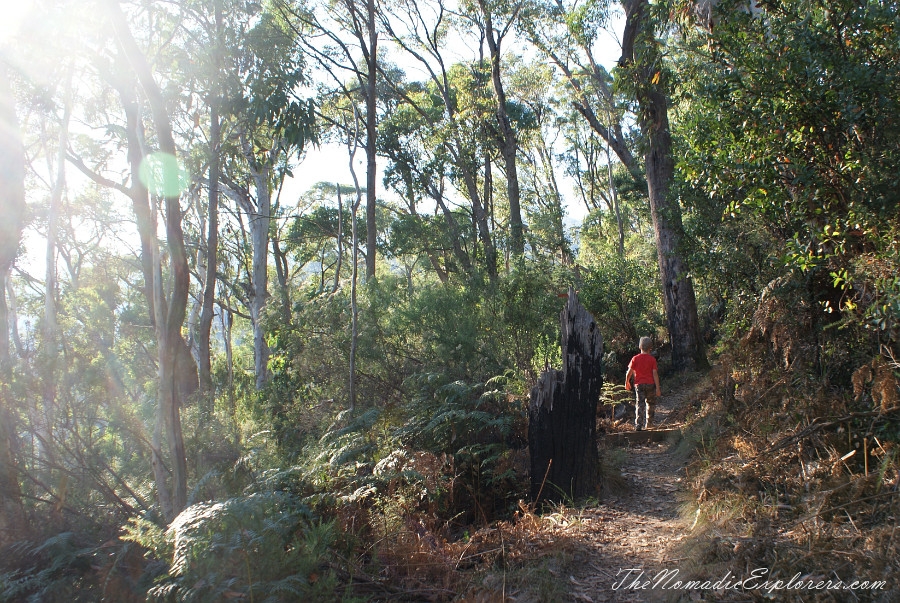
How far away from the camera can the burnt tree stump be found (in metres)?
6.06

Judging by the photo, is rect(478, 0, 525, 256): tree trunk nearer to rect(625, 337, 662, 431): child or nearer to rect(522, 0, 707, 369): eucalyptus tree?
rect(522, 0, 707, 369): eucalyptus tree

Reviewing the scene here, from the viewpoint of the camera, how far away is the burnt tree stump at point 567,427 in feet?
19.9

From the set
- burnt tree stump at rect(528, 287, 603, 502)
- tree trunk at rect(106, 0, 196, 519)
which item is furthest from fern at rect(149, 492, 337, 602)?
burnt tree stump at rect(528, 287, 603, 502)

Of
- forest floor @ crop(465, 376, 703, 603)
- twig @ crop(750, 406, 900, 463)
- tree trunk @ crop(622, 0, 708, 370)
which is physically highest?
tree trunk @ crop(622, 0, 708, 370)

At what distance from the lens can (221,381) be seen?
23.6 metres

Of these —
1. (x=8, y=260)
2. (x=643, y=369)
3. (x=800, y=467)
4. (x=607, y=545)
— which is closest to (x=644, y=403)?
(x=643, y=369)

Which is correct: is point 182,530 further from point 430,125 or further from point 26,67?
point 430,125

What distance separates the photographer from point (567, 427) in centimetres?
615

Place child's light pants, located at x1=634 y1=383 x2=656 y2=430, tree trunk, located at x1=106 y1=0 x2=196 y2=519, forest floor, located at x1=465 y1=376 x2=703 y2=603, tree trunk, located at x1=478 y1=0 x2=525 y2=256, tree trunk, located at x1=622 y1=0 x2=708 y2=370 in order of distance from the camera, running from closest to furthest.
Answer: forest floor, located at x1=465 y1=376 x2=703 y2=603
tree trunk, located at x1=106 y1=0 x2=196 y2=519
child's light pants, located at x1=634 y1=383 x2=656 y2=430
tree trunk, located at x1=622 y1=0 x2=708 y2=370
tree trunk, located at x1=478 y1=0 x2=525 y2=256

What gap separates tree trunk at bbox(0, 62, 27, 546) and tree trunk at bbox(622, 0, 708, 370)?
982 cm

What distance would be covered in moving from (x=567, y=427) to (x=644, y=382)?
3.26 metres

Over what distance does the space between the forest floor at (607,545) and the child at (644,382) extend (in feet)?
6.72

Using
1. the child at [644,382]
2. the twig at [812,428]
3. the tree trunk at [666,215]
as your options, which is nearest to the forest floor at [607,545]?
the twig at [812,428]

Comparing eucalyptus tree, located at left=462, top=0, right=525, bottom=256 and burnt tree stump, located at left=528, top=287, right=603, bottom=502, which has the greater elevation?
eucalyptus tree, located at left=462, top=0, right=525, bottom=256
